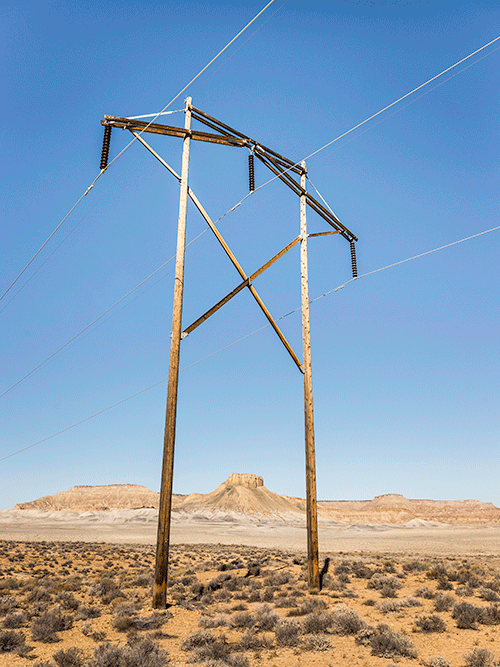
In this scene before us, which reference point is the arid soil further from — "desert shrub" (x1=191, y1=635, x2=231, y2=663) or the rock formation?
the rock formation

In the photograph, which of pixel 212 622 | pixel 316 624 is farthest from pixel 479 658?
pixel 212 622

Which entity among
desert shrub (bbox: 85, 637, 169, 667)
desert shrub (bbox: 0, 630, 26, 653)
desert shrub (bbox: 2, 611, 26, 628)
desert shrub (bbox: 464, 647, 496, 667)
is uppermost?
desert shrub (bbox: 464, 647, 496, 667)

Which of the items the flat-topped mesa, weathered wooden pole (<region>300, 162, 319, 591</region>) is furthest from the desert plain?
the flat-topped mesa

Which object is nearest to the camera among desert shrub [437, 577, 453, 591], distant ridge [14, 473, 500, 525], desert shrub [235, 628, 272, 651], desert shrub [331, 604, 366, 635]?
desert shrub [235, 628, 272, 651]

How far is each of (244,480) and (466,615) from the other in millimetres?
153245

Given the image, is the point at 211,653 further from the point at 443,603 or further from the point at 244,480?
the point at 244,480

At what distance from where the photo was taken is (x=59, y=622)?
10008 mm

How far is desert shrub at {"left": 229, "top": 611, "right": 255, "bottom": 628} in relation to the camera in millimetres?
9797

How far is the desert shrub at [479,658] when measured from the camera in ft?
22.1

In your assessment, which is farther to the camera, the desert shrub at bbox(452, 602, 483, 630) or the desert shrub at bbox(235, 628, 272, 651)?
the desert shrub at bbox(452, 602, 483, 630)

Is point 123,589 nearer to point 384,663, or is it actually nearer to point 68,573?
point 68,573

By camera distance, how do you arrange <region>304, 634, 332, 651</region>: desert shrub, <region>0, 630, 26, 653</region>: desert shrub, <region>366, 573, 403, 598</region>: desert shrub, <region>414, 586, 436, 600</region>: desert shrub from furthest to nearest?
<region>366, 573, 403, 598</region>: desert shrub < <region>414, 586, 436, 600</region>: desert shrub < <region>0, 630, 26, 653</region>: desert shrub < <region>304, 634, 332, 651</region>: desert shrub

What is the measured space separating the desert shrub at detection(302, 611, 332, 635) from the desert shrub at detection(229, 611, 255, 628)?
4.10 feet

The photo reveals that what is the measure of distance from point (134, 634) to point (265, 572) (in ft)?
30.7
